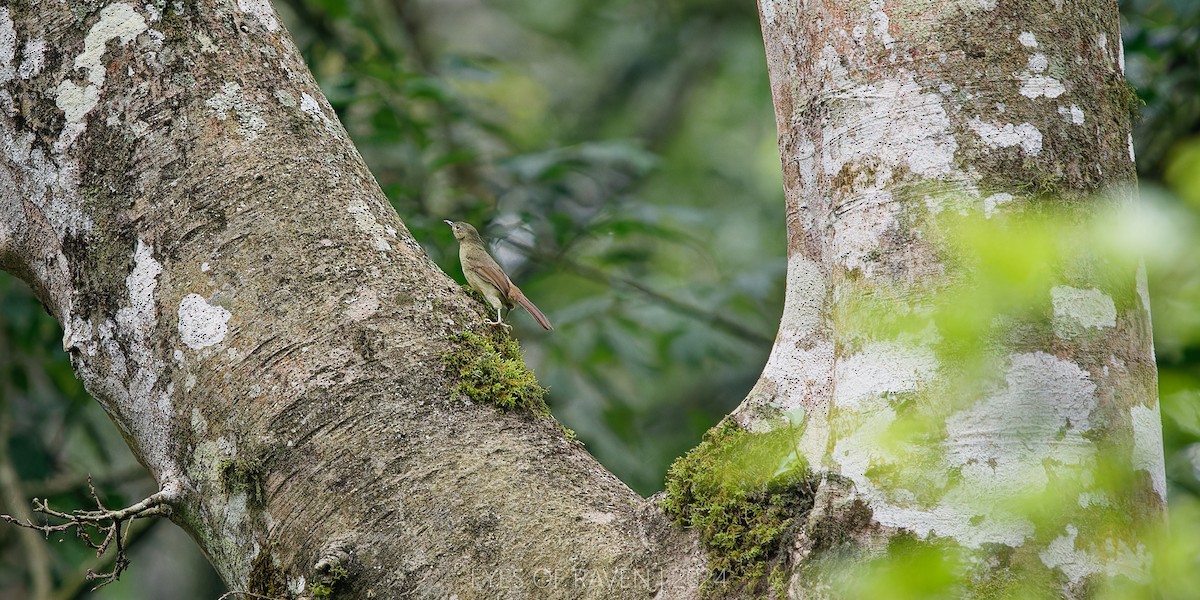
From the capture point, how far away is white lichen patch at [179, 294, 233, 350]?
6.59 ft

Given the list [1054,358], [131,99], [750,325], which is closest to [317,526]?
[131,99]

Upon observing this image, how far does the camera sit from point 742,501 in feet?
6.19

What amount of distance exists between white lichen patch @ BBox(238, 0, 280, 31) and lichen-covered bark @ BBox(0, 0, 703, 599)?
0.14ft

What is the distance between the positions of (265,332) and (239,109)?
55 cm

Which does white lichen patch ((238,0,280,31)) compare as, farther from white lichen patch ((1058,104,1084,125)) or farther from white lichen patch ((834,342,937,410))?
white lichen patch ((1058,104,1084,125))

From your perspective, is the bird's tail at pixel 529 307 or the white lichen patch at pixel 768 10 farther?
the bird's tail at pixel 529 307

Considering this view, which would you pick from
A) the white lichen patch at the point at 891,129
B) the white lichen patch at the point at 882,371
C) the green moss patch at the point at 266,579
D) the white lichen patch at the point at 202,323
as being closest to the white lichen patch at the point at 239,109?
the white lichen patch at the point at 202,323

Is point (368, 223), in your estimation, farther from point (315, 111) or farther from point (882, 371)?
point (882, 371)

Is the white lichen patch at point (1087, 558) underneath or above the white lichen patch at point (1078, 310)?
underneath

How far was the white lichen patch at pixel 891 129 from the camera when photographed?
5.95 feet

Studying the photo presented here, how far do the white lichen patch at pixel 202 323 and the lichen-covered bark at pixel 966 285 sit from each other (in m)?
1.09

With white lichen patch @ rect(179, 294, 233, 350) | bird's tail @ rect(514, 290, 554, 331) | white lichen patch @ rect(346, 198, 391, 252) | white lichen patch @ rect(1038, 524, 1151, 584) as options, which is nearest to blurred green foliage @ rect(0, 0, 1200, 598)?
white lichen patch @ rect(1038, 524, 1151, 584)

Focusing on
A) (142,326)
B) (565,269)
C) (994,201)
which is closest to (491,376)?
(142,326)

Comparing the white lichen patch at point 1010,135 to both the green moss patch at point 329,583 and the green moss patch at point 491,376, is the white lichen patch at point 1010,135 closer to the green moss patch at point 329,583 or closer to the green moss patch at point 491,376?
the green moss patch at point 491,376
